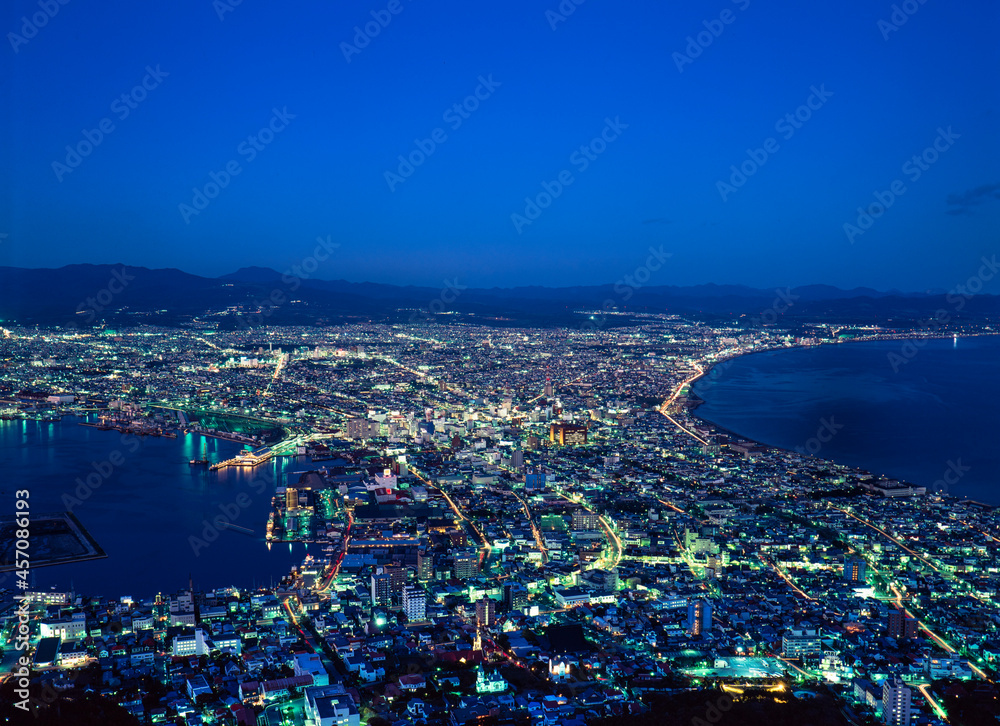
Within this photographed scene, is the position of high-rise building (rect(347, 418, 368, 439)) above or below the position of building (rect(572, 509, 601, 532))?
above

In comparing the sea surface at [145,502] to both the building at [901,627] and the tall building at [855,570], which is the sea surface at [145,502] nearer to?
Result: the tall building at [855,570]

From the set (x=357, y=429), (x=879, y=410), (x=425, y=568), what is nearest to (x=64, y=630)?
(x=425, y=568)

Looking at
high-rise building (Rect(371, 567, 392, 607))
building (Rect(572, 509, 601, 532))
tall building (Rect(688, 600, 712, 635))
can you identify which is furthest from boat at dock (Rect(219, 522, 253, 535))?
tall building (Rect(688, 600, 712, 635))

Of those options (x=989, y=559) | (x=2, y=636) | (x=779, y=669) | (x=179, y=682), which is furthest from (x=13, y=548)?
(x=989, y=559)

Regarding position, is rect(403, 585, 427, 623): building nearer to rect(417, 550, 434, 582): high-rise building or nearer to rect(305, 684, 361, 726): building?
rect(417, 550, 434, 582): high-rise building

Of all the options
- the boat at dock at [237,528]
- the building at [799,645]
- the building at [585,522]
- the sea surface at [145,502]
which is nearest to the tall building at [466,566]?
the sea surface at [145,502]
